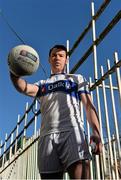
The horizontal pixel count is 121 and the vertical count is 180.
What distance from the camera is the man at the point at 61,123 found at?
202 cm

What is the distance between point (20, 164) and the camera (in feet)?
18.7

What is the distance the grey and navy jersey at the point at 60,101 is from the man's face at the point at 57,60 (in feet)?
0.24

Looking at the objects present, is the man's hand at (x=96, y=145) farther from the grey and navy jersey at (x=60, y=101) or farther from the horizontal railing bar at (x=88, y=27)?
the horizontal railing bar at (x=88, y=27)

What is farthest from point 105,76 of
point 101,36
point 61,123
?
point 61,123

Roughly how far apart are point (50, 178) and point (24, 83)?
77cm

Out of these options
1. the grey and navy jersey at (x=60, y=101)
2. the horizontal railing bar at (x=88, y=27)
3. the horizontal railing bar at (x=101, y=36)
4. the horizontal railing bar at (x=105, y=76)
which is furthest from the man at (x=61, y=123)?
the horizontal railing bar at (x=88, y=27)

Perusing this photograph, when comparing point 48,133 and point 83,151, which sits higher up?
point 48,133

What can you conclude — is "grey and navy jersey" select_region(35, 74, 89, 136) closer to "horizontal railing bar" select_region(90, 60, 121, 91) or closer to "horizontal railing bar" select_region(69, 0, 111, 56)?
"horizontal railing bar" select_region(90, 60, 121, 91)

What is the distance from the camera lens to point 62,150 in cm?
208

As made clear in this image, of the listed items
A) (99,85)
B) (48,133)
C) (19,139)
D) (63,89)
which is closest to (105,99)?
(99,85)

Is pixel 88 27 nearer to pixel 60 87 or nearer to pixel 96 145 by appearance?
pixel 60 87

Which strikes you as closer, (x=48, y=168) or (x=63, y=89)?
(x=48, y=168)

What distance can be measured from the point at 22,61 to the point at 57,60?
380 mm

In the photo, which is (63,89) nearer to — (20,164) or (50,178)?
(50,178)
